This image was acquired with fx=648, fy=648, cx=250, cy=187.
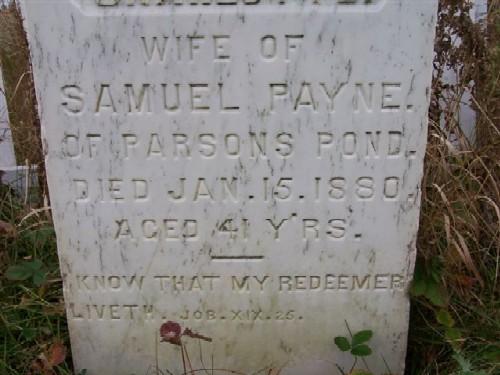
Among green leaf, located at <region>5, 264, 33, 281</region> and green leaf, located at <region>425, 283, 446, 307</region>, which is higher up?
green leaf, located at <region>425, 283, 446, 307</region>

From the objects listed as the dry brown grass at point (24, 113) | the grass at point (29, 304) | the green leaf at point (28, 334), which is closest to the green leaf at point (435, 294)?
the grass at point (29, 304)

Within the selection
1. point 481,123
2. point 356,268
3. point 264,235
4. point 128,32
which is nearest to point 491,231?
point 481,123

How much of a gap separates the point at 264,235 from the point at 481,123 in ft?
4.39

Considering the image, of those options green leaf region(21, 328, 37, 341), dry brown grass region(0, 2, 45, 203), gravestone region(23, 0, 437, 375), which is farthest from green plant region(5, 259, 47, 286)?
dry brown grass region(0, 2, 45, 203)

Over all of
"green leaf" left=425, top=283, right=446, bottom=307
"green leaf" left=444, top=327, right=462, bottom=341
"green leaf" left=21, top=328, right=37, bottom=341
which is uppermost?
"green leaf" left=425, top=283, right=446, bottom=307

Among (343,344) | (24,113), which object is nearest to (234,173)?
(343,344)

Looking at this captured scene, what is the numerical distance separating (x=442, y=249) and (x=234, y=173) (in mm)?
944

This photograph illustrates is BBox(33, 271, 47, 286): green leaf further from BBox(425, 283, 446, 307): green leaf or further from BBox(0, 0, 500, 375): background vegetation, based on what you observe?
BBox(425, 283, 446, 307): green leaf

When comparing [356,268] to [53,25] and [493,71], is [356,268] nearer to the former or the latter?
[53,25]

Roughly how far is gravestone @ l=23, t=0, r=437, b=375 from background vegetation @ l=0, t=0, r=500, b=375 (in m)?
0.16

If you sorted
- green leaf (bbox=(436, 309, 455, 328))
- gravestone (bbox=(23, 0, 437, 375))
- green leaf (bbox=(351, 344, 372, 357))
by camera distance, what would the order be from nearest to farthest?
gravestone (bbox=(23, 0, 437, 375)) → green leaf (bbox=(351, 344, 372, 357)) → green leaf (bbox=(436, 309, 455, 328))

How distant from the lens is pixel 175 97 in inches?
73.1

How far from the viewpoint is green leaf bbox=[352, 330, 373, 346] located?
2043 millimetres

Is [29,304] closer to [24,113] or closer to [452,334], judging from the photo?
[24,113]
